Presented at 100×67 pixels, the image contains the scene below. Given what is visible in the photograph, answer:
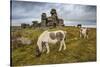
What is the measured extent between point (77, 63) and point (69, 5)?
84 cm

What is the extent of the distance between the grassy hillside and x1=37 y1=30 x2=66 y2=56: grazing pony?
0.05 meters

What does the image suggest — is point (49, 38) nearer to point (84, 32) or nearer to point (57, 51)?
point (57, 51)

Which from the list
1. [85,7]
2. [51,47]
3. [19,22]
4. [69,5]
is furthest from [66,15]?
[19,22]

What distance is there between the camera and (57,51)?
242 cm

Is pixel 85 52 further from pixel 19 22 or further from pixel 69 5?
pixel 19 22

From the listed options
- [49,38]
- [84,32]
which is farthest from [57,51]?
[84,32]

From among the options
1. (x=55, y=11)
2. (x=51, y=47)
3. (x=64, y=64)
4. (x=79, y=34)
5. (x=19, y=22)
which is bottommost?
(x=64, y=64)

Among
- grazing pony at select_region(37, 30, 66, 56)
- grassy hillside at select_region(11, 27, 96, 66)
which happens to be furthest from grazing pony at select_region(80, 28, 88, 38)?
grazing pony at select_region(37, 30, 66, 56)

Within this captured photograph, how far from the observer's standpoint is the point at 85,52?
2559mm

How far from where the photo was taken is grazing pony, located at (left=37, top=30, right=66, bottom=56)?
7.68 feet

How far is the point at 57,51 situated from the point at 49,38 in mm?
216
